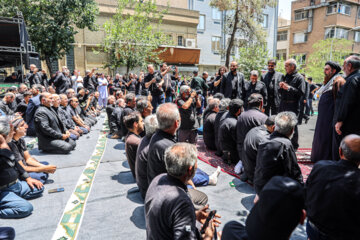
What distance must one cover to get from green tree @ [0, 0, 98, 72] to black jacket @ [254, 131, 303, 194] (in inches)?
664

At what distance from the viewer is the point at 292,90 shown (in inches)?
209

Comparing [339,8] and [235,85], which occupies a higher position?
[339,8]

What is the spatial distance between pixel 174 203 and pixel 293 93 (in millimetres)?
4537

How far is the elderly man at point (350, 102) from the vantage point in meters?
3.66

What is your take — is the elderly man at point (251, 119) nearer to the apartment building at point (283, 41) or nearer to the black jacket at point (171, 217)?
the black jacket at point (171, 217)

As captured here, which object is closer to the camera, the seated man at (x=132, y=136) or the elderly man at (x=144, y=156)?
the elderly man at (x=144, y=156)

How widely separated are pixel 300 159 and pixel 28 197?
16.2 feet

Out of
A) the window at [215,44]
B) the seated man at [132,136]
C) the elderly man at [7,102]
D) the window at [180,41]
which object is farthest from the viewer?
the window at [215,44]

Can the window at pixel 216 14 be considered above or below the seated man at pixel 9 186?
above

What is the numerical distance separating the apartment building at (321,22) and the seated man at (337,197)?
1124 inches

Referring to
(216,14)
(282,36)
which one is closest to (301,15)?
(282,36)

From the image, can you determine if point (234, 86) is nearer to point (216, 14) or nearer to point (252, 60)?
point (252, 60)

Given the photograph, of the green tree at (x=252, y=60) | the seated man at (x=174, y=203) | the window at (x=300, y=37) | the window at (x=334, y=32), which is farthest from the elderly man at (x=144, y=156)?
the window at (x=300, y=37)

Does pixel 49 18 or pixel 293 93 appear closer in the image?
pixel 293 93
